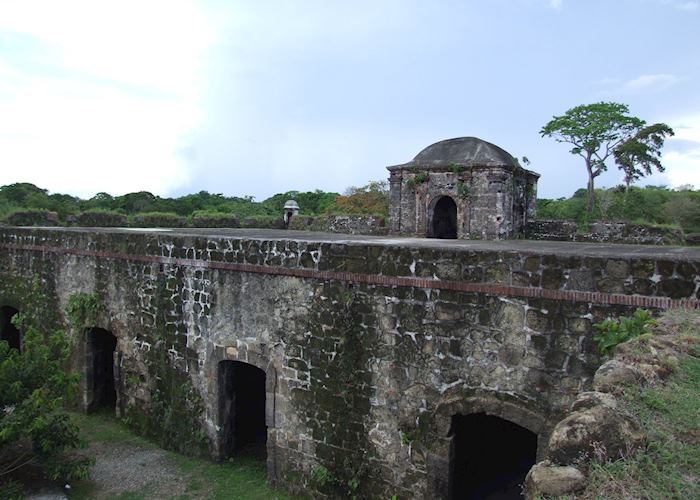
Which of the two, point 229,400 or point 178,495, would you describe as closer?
point 178,495

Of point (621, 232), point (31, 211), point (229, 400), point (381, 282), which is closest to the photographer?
point (381, 282)

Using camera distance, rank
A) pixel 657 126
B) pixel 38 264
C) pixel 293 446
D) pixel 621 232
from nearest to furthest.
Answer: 1. pixel 293 446
2. pixel 38 264
3. pixel 621 232
4. pixel 657 126

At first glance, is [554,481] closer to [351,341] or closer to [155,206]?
[351,341]

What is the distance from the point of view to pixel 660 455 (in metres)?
2.99

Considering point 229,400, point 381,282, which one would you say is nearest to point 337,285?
point 381,282

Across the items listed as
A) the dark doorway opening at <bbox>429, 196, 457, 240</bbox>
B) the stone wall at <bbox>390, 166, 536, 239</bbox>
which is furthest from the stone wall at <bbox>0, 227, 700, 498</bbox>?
the dark doorway opening at <bbox>429, 196, 457, 240</bbox>

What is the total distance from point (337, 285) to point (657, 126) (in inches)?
1251

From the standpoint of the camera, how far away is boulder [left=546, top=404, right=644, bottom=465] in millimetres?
3055

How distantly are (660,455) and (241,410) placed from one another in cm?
780

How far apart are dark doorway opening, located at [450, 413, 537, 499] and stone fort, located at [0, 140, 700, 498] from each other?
4 centimetres

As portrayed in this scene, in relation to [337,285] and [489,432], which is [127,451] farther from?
[489,432]

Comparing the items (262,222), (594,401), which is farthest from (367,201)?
(594,401)

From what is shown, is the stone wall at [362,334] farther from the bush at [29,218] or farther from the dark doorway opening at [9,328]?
the bush at [29,218]

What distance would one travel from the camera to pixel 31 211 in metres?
15.5
